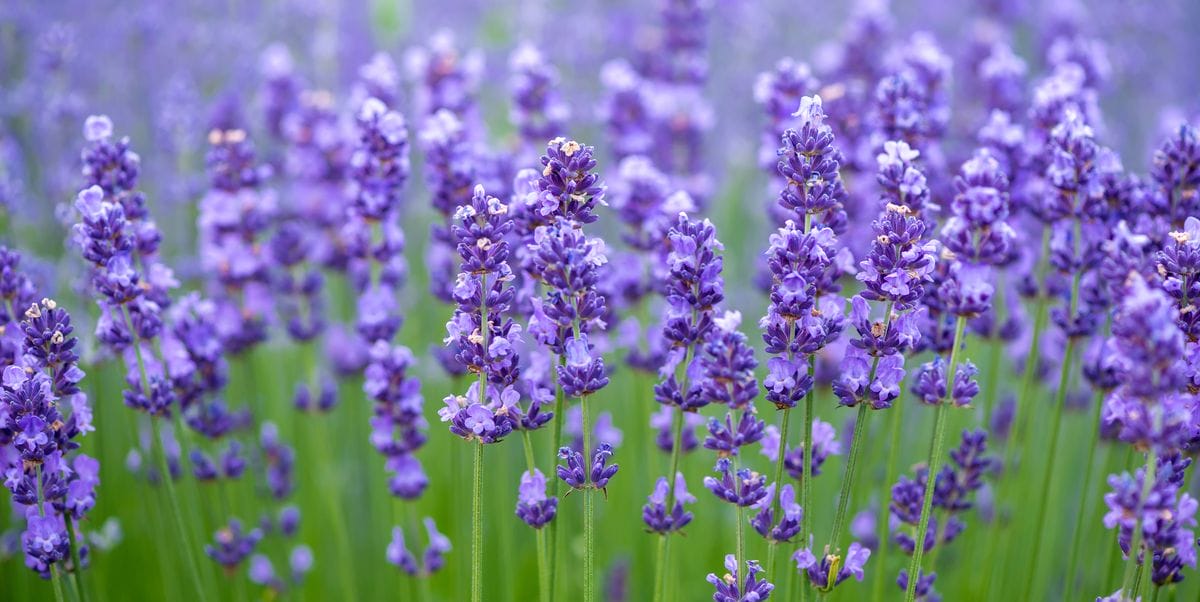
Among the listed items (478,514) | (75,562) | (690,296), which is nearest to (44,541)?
(75,562)

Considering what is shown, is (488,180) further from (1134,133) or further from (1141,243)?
(1134,133)

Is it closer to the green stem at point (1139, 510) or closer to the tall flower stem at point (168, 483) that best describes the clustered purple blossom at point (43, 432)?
the tall flower stem at point (168, 483)

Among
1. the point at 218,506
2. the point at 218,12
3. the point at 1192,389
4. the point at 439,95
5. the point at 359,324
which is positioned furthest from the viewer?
the point at 218,12

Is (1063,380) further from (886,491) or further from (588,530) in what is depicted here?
(588,530)

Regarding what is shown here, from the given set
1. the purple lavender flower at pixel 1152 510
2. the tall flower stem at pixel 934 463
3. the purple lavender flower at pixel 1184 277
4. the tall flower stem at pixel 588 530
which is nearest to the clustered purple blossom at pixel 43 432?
the tall flower stem at pixel 588 530

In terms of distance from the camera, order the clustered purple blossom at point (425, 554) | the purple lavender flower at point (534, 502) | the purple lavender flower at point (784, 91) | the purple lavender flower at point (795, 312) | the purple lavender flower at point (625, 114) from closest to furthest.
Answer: the purple lavender flower at point (795, 312) → the purple lavender flower at point (534, 502) → the clustered purple blossom at point (425, 554) → the purple lavender flower at point (784, 91) → the purple lavender flower at point (625, 114)

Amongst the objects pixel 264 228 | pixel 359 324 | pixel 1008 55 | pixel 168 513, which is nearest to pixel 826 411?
pixel 1008 55

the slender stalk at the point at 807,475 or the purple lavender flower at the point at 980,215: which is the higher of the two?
the purple lavender flower at the point at 980,215
